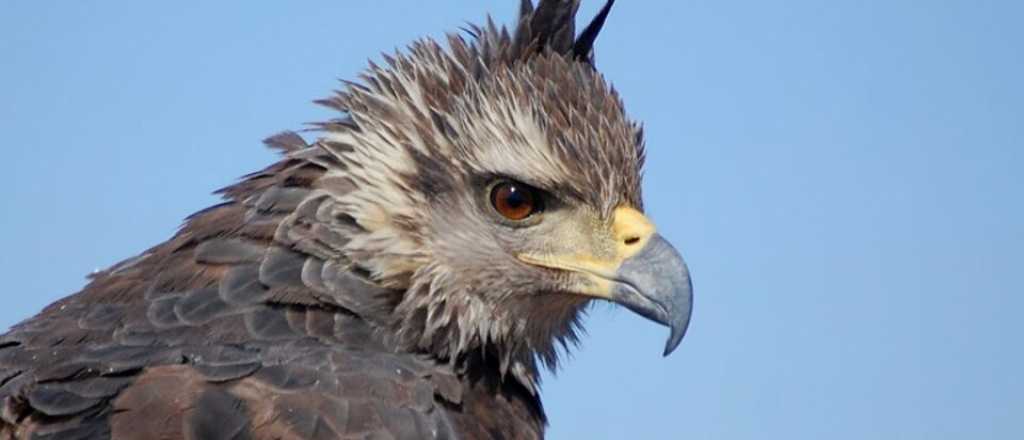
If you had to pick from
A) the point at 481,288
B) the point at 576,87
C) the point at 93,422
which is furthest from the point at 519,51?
the point at 93,422

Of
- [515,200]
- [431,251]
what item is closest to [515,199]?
[515,200]

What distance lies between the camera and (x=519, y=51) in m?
10.2

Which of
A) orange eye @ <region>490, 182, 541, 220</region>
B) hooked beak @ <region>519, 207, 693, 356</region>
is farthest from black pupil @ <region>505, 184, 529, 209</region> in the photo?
hooked beak @ <region>519, 207, 693, 356</region>

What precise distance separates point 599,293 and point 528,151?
0.71 m

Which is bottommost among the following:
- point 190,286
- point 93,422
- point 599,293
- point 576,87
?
point 93,422

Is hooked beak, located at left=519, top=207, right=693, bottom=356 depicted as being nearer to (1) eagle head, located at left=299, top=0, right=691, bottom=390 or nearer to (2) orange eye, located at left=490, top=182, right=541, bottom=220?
(1) eagle head, located at left=299, top=0, right=691, bottom=390

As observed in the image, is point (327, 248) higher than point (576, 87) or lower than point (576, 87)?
lower

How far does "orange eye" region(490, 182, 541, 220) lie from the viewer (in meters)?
9.90

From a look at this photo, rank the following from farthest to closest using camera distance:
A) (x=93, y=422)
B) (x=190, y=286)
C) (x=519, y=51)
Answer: (x=519, y=51) → (x=190, y=286) → (x=93, y=422)

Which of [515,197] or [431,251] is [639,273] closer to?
[515,197]

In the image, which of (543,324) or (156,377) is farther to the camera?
(543,324)

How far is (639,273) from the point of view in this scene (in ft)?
31.8

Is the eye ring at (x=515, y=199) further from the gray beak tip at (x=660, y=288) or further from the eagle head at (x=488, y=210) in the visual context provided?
the gray beak tip at (x=660, y=288)

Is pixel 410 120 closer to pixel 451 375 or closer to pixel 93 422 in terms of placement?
pixel 451 375
